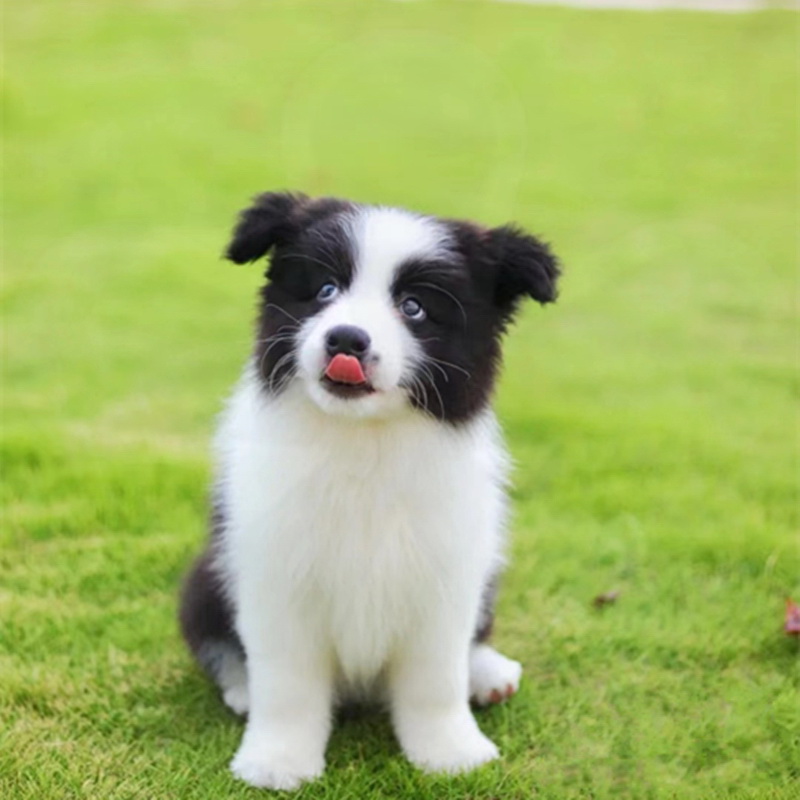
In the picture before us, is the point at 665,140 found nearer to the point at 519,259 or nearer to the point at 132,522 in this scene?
the point at 132,522

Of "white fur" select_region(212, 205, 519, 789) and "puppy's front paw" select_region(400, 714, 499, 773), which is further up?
"white fur" select_region(212, 205, 519, 789)

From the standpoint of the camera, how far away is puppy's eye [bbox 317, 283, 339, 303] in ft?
7.82

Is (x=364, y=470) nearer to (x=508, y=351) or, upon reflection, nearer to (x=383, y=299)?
(x=383, y=299)

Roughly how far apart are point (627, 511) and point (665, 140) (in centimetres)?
724

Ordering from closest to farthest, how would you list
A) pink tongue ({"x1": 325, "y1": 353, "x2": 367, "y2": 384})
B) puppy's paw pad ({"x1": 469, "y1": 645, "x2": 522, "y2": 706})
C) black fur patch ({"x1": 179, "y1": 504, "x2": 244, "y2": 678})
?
pink tongue ({"x1": 325, "y1": 353, "x2": 367, "y2": 384}) → black fur patch ({"x1": 179, "y1": 504, "x2": 244, "y2": 678}) → puppy's paw pad ({"x1": 469, "y1": 645, "x2": 522, "y2": 706})

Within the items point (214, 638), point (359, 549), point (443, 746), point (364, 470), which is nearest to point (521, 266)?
point (364, 470)

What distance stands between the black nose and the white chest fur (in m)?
0.24

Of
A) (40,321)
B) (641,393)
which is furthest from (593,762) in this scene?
(40,321)

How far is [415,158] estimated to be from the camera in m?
9.91

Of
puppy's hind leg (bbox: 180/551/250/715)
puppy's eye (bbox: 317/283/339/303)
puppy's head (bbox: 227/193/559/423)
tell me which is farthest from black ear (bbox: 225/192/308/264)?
puppy's hind leg (bbox: 180/551/250/715)

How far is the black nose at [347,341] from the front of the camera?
2238mm

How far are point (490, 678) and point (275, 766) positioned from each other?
0.66m

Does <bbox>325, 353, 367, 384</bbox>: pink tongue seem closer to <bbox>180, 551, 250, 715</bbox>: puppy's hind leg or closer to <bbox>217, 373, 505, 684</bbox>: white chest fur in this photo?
<bbox>217, 373, 505, 684</bbox>: white chest fur

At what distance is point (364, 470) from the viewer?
249 centimetres
